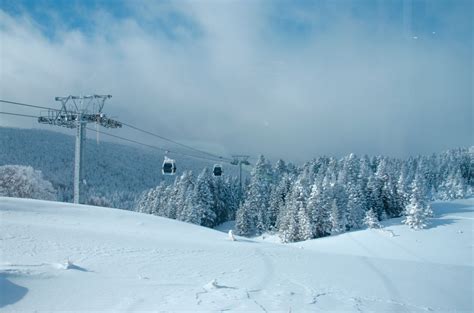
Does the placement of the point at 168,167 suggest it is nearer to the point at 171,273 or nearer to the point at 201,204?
the point at 171,273

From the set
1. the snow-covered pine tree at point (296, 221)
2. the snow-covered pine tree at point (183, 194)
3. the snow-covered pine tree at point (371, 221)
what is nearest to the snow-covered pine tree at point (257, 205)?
the snow-covered pine tree at point (296, 221)

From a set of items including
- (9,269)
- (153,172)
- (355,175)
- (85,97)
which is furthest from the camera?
(153,172)

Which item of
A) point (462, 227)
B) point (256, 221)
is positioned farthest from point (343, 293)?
point (256, 221)

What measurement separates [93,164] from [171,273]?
8663cm

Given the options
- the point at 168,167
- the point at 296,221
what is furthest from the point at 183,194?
the point at 168,167

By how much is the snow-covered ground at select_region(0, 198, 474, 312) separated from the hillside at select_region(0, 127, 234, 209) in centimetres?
4709

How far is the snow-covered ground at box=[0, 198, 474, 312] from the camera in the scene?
824cm

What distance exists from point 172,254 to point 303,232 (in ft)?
130

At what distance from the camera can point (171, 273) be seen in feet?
34.5

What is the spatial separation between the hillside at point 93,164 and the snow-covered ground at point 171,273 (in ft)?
155

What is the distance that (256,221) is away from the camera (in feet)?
200

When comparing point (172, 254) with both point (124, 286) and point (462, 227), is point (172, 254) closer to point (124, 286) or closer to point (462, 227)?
point (124, 286)

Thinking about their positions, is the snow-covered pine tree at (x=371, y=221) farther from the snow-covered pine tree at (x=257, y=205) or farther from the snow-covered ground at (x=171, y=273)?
the snow-covered ground at (x=171, y=273)

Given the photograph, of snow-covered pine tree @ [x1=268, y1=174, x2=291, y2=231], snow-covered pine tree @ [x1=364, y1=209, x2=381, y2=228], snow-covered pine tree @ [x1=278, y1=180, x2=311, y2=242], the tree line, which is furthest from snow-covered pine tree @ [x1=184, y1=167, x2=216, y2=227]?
snow-covered pine tree @ [x1=364, y1=209, x2=381, y2=228]
